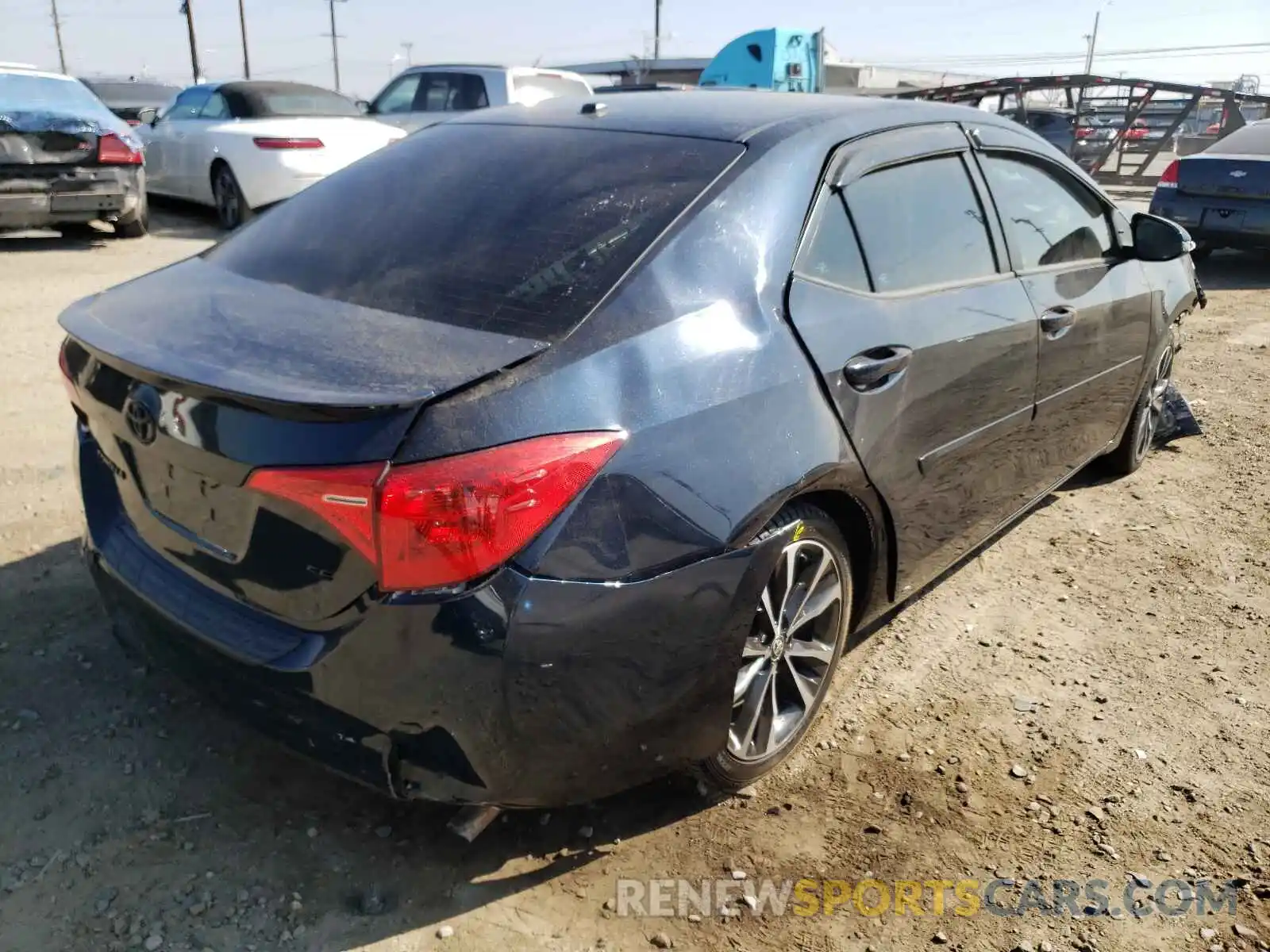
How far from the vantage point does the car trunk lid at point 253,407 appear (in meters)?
1.92

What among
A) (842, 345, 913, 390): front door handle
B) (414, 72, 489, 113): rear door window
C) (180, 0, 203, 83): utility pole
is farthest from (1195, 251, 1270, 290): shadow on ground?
(180, 0, 203, 83): utility pole

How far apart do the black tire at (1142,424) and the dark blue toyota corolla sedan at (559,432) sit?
172 centimetres

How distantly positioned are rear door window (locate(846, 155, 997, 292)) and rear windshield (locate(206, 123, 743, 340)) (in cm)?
49

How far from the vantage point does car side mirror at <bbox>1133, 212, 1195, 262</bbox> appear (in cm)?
405

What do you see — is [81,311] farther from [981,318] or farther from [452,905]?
[981,318]

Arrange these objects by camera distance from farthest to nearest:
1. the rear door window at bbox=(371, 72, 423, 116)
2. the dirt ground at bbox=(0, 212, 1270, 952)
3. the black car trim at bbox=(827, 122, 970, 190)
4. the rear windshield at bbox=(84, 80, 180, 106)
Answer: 1. the rear windshield at bbox=(84, 80, 180, 106)
2. the rear door window at bbox=(371, 72, 423, 116)
3. the black car trim at bbox=(827, 122, 970, 190)
4. the dirt ground at bbox=(0, 212, 1270, 952)

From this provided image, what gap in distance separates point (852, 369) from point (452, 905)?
1.56m

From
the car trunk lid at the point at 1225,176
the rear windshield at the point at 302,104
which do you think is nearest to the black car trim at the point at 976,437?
the car trunk lid at the point at 1225,176

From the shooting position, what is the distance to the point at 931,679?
3244 mm

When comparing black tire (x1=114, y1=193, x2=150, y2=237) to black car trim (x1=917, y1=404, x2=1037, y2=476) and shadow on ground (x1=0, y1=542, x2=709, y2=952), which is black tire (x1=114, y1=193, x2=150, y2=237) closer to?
shadow on ground (x1=0, y1=542, x2=709, y2=952)

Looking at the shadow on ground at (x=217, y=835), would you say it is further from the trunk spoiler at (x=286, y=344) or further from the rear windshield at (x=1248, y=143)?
the rear windshield at (x=1248, y=143)

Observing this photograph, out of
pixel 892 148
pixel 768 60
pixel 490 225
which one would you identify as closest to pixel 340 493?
pixel 490 225

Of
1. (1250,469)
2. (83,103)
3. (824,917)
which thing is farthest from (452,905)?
(83,103)

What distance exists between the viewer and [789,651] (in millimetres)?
2674
